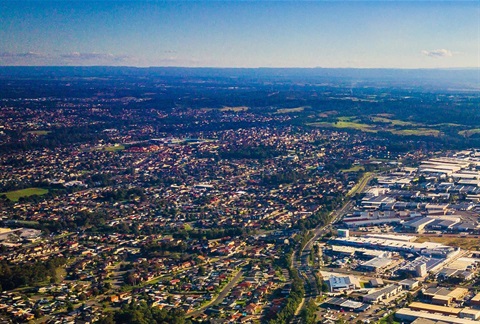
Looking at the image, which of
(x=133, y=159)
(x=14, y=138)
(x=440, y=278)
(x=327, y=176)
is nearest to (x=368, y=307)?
(x=440, y=278)

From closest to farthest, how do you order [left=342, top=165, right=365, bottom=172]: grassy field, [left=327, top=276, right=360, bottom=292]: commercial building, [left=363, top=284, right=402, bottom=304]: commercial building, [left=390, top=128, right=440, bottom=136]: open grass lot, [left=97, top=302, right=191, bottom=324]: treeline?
[left=97, top=302, right=191, bottom=324]: treeline < [left=363, top=284, right=402, bottom=304]: commercial building < [left=327, top=276, right=360, bottom=292]: commercial building < [left=342, top=165, right=365, bottom=172]: grassy field < [left=390, top=128, right=440, bottom=136]: open grass lot

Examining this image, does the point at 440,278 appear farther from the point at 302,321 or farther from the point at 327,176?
the point at 327,176

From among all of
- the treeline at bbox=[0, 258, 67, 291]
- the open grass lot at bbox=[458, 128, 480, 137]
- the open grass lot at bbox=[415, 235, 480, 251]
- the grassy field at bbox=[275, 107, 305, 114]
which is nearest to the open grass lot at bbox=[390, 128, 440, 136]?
the open grass lot at bbox=[458, 128, 480, 137]

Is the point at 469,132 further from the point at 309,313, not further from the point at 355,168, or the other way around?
the point at 309,313

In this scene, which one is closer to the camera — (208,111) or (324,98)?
(208,111)

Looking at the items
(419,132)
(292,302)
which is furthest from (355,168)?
(292,302)

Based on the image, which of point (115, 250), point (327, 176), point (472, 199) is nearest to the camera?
point (115, 250)

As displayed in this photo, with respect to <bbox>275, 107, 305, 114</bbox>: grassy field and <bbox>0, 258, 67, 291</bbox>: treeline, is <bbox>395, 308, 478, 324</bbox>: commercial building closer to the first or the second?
<bbox>0, 258, 67, 291</bbox>: treeline
